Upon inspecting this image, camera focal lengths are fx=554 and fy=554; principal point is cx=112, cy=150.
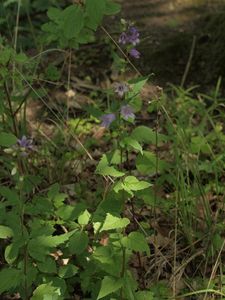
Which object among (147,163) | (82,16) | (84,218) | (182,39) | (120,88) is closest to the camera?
(120,88)

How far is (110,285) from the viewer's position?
2084mm

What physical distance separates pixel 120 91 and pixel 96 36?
291 cm

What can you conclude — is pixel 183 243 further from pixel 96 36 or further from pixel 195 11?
pixel 195 11

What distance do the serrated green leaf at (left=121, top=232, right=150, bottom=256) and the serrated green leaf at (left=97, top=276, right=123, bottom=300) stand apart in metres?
0.13

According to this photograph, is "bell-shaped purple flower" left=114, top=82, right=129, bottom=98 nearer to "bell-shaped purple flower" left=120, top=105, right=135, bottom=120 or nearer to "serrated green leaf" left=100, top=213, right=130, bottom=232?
"bell-shaped purple flower" left=120, top=105, right=135, bottom=120

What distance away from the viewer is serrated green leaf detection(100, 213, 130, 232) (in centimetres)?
208

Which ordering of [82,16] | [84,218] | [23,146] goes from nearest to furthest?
[23,146], [82,16], [84,218]

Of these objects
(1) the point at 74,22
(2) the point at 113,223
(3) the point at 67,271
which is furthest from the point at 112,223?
(1) the point at 74,22

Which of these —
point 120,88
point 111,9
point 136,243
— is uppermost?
point 111,9

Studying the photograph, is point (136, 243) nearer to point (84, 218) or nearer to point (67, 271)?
point (84, 218)

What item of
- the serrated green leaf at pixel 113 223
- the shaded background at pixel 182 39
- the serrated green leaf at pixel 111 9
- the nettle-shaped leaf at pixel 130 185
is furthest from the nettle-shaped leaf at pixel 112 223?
the shaded background at pixel 182 39

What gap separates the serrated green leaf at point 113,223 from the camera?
81.9 inches

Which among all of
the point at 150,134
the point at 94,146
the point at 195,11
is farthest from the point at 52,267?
the point at 195,11

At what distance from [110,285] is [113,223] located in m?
0.23
